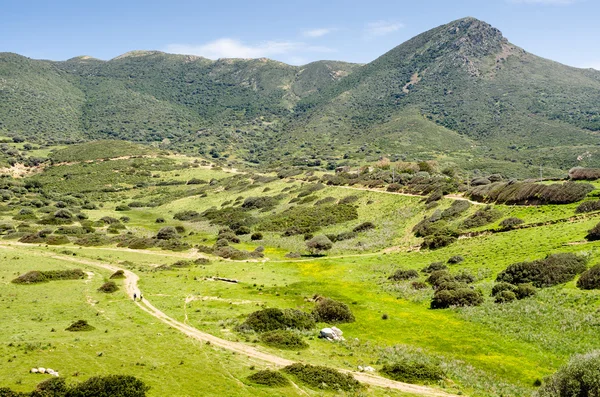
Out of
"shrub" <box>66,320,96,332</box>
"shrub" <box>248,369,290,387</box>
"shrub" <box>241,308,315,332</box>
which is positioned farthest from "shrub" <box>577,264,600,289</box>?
"shrub" <box>66,320,96,332</box>

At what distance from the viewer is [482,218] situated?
6175cm

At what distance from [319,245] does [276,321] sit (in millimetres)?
34621

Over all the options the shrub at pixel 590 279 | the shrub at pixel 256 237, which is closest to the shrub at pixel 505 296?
the shrub at pixel 590 279

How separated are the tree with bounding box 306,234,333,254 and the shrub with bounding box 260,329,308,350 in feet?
119

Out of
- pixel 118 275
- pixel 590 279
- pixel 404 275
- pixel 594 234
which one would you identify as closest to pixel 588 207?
pixel 594 234

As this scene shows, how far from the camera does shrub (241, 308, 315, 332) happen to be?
112 feet

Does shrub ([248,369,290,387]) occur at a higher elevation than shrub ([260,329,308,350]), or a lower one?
higher

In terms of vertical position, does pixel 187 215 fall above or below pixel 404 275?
below

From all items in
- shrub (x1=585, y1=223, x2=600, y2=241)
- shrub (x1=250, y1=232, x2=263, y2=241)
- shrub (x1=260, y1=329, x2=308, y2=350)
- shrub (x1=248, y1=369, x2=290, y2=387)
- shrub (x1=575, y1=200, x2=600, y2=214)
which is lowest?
shrub (x1=250, y1=232, x2=263, y2=241)

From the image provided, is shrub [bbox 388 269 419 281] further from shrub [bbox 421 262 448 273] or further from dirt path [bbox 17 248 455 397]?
dirt path [bbox 17 248 455 397]

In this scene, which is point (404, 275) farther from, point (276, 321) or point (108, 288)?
point (108, 288)

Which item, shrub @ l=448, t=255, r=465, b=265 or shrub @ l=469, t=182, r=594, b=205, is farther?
shrub @ l=469, t=182, r=594, b=205

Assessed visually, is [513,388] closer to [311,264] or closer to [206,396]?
[206,396]

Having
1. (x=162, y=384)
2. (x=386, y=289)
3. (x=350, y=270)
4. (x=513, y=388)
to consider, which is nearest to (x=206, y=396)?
(x=162, y=384)
